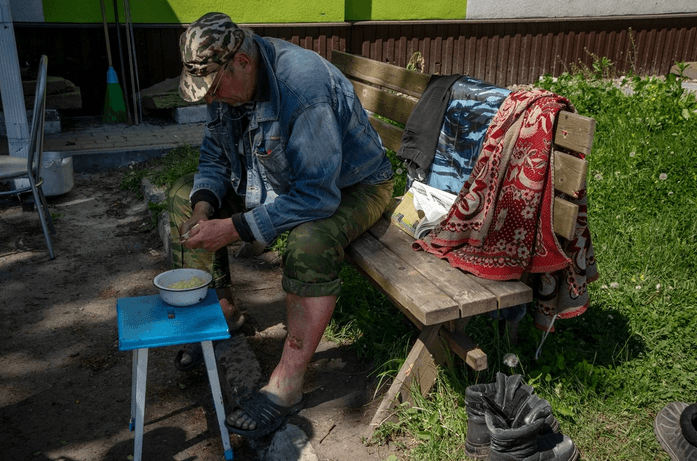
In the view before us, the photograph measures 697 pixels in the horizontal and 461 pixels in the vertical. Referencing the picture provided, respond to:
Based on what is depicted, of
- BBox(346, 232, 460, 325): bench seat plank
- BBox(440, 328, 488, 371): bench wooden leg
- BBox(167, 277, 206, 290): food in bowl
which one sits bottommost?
BBox(440, 328, 488, 371): bench wooden leg

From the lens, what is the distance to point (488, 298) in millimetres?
2402

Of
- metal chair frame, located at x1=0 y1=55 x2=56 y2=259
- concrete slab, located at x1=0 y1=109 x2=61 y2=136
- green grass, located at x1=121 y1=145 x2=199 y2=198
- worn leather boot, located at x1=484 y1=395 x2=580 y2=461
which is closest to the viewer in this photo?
worn leather boot, located at x1=484 y1=395 x2=580 y2=461

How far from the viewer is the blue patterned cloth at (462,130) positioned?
304 centimetres

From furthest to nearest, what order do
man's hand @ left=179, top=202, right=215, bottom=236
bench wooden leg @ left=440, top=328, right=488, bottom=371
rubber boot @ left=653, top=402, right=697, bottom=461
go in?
man's hand @ left=179, top=202, right=215, bottom=236
bench wooden leg @ left=440, top=328, right=488, bottom=371
rubber boot @ left=653, top=402, right=697, bottom=461

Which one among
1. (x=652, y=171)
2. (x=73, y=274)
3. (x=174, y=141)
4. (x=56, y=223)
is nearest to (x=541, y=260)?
(x=652, y=171)

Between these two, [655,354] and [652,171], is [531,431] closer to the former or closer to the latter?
[655,354]

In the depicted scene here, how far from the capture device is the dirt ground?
9.05 feet

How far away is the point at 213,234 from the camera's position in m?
2.79

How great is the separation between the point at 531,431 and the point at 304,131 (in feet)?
4.70

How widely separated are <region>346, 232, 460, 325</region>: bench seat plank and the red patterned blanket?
0.20 meters

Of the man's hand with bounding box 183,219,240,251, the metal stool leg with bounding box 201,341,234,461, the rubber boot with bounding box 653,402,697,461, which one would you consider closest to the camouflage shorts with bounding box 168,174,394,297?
the man's hand with bounding box 183,219,240,251

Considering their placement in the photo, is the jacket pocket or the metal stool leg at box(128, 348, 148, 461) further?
the jacket pocket

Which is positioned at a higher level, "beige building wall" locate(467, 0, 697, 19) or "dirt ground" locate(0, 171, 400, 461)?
"beige building wall" locate(467, 0, 697, 19)

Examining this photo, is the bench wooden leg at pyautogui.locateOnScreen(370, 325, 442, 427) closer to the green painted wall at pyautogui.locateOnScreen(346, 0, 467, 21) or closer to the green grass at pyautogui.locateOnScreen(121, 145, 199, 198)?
the green grass at pyautogui.locateOnScreen(121, 145, 199, 198)
